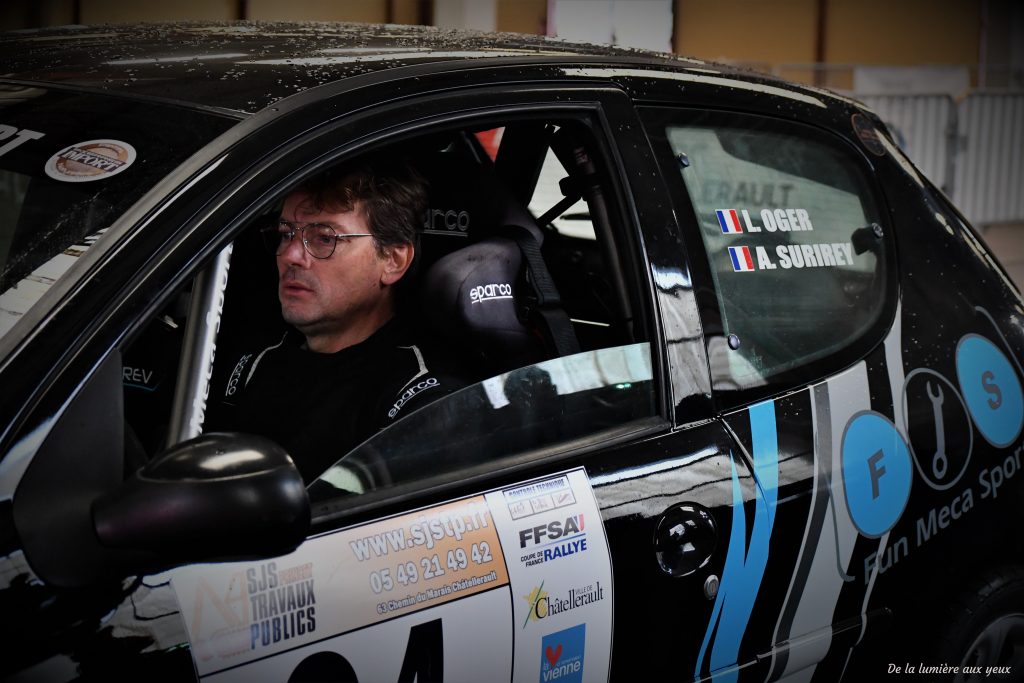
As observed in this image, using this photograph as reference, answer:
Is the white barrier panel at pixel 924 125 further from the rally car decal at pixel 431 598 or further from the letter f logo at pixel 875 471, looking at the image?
the rally car decal at pixel 431 598

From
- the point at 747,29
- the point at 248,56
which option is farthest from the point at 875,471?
the point at 747,29

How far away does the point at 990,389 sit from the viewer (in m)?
2.32

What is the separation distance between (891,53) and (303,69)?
9781 millimetres

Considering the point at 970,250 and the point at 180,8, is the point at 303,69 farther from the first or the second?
the point at 180,8

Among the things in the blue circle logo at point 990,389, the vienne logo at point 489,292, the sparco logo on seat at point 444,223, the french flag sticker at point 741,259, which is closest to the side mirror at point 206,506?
the vienne logo at point 489,292

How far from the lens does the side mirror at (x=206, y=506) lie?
1265 mm

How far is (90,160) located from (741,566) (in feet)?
3.72

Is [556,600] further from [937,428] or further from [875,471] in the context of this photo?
[937,428]

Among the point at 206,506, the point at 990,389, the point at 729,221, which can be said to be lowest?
the point at 990,389

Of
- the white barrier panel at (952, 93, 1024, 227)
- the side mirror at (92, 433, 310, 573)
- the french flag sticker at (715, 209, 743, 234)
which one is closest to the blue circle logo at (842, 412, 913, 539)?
the french flag sticker at (715, 209, 743, 234)

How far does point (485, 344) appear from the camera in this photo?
207 centimetres

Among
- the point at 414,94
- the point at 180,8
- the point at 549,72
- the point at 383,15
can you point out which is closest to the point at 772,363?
the point at 549,72

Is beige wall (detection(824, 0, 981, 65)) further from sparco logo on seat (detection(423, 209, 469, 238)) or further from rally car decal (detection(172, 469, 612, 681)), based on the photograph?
rally car decal (detection(172, 469, 612, 681))

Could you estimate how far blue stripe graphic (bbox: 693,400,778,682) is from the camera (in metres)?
1.87
